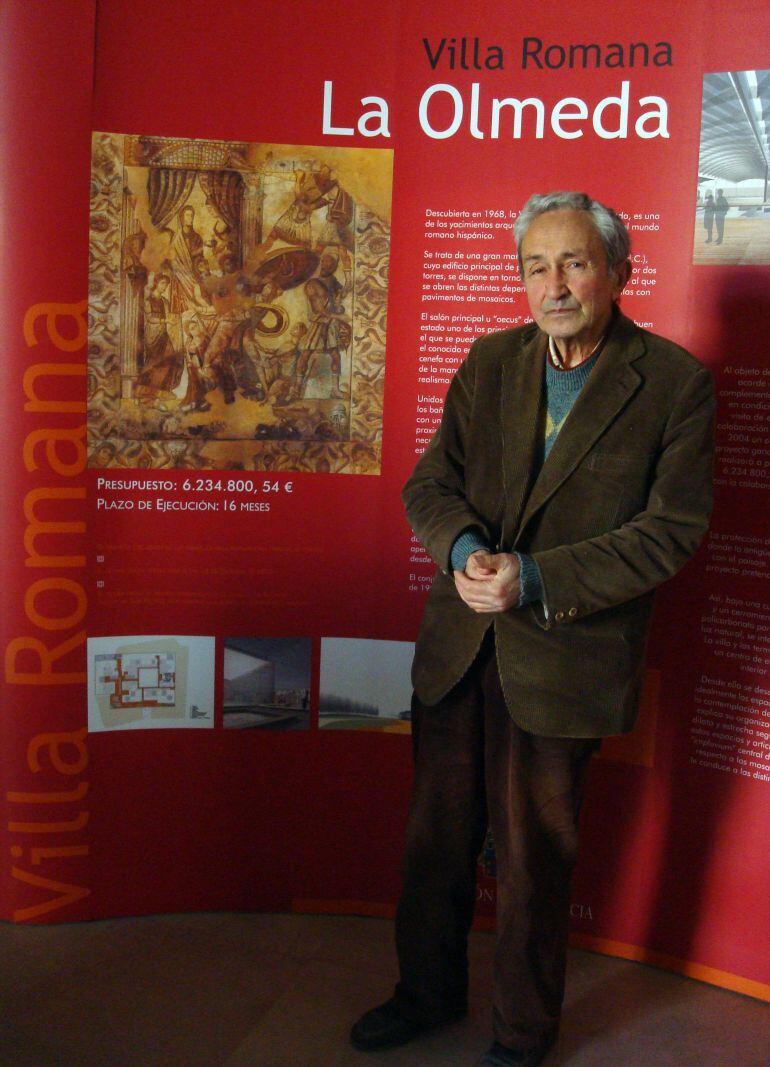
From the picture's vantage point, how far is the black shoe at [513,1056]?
2.55 m

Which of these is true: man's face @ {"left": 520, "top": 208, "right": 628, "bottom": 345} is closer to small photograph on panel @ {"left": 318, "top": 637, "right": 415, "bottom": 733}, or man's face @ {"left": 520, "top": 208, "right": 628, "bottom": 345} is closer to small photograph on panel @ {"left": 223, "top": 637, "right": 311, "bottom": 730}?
small photograph on panel @ {"left": 318, "top": 637, "right": 415, "bottom": 733}

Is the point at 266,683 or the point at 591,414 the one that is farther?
the point at 266,683

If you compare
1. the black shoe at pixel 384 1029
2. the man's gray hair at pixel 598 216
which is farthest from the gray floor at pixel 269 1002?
the man's gray hair at pixel 598 216

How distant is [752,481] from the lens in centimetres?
289

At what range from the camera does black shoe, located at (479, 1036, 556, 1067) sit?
255cm

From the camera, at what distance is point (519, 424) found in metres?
2.44

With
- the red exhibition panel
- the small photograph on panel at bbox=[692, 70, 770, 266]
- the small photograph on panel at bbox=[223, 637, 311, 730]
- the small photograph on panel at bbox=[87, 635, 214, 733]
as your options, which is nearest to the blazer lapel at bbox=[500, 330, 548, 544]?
the red exhibition panel

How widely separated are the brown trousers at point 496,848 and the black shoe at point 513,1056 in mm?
23

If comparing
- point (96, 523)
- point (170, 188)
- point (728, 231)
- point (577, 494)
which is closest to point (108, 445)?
point (96, 523)

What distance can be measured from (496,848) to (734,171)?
1.80 metres

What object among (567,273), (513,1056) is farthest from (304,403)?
(513,1056)

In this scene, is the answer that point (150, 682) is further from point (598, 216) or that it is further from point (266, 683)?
point (598, 216)

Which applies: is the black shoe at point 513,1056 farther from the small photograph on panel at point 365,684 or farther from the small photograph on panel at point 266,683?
the small photograph on panel at point 266,683

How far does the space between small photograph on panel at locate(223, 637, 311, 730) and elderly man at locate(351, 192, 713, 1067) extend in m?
0.67
